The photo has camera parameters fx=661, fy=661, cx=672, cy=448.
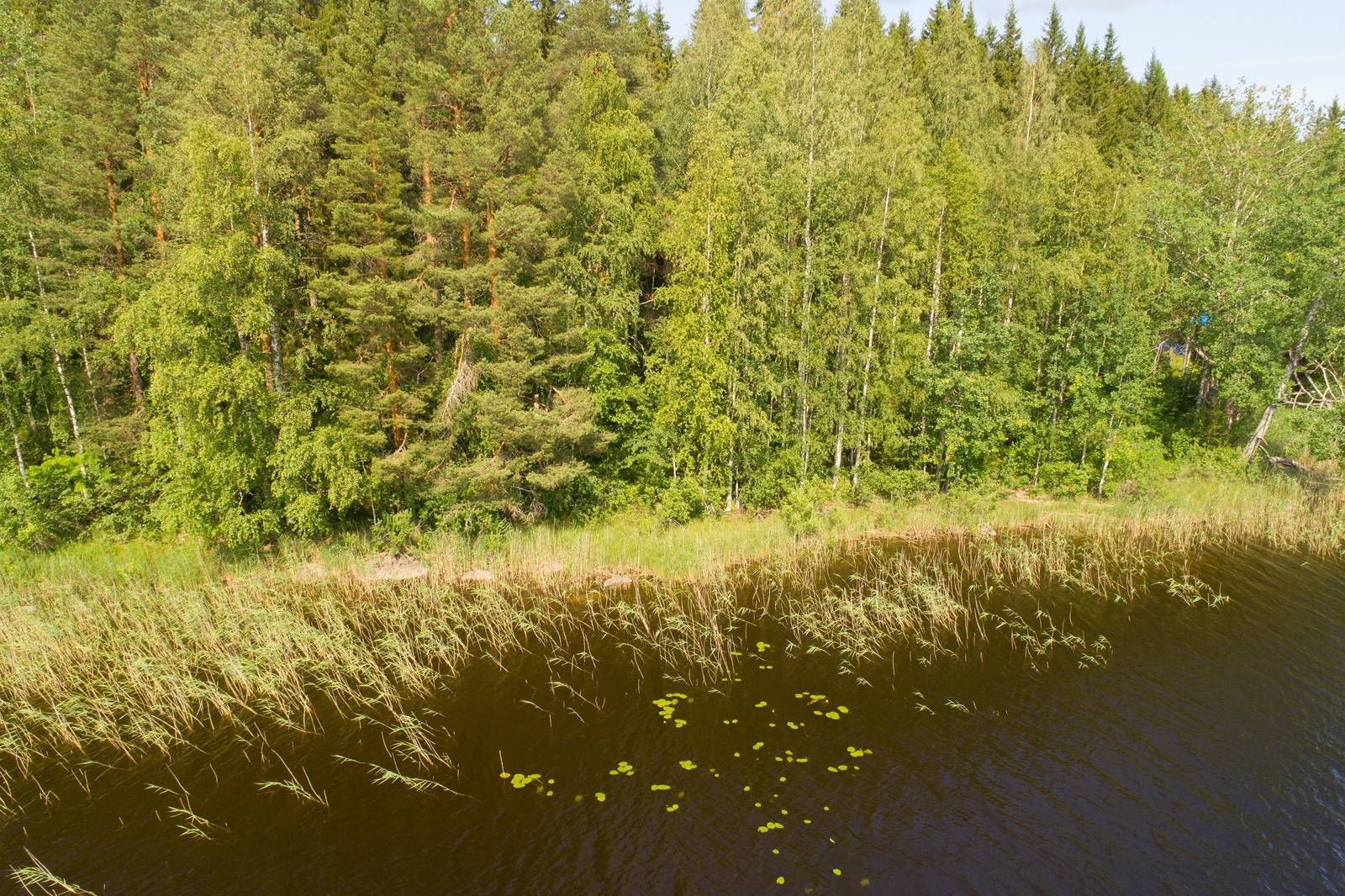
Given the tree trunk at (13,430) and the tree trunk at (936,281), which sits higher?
the tree trunk at (936,281)

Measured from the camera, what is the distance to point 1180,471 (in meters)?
29.9

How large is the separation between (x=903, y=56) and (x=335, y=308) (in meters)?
42.8

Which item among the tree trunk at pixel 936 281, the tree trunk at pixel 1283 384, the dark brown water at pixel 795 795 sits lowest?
the dark brown water at pixel 795 795

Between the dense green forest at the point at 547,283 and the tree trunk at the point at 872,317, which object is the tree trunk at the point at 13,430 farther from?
the tree trunk at the point at 872,317

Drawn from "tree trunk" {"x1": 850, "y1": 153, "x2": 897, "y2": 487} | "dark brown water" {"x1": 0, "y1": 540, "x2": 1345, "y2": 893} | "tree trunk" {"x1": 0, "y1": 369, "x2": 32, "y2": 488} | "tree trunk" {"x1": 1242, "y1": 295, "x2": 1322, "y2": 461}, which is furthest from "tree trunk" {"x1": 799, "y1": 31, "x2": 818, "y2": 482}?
"tree trunk" {"x1": 0, "y1": 369, "x2": 32, "y2": 488}

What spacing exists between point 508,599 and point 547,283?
11.3 metres

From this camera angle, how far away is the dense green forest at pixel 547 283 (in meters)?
20.8

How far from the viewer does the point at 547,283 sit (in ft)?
78.5

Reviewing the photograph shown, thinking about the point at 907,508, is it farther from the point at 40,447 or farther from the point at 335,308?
the point at 40,447

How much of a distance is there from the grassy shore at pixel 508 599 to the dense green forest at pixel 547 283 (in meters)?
1.88

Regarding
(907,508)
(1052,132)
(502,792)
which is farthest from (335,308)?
(1052,132)

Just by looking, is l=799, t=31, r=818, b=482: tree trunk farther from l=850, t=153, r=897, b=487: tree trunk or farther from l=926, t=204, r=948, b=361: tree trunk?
l=926, t=204, r=948, b=361: tree trunk

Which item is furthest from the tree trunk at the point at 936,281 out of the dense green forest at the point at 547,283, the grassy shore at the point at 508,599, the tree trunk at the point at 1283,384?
the tree trunk at the point at 1283,384

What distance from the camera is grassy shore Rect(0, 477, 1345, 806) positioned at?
46.7 feet
